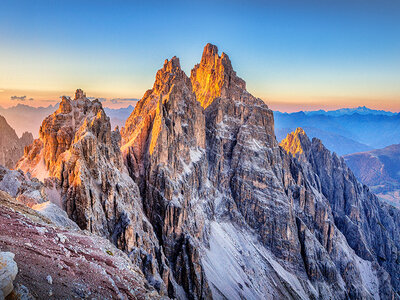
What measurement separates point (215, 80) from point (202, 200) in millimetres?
66188

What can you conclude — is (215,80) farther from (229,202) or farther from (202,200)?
(202,200)

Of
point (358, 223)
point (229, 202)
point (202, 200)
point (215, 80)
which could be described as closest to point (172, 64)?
point (215, 80)

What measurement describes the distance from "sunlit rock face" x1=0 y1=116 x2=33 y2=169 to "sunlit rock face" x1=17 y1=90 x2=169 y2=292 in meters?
66.8

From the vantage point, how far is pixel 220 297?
243 ft

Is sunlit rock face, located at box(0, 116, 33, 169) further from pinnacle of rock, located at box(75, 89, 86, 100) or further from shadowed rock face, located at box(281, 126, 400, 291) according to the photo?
shadowed rock face, located at box(281, 126, 400, 291)

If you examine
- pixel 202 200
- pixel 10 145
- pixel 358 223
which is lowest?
pixel 358 223

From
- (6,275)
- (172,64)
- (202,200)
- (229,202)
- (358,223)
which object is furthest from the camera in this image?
(358,223)

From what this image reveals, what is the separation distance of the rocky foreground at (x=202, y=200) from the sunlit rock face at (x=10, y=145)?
59.9 m

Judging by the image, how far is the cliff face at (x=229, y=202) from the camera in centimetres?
7525

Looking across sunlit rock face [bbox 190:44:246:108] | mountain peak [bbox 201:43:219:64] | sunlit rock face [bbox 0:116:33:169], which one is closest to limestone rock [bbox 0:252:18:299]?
sunlit rock face [bbox 0:116:33:169]

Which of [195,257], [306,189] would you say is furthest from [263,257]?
[306,189]

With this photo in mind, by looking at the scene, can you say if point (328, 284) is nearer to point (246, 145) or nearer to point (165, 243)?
point (246, 145)

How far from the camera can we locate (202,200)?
103 metres

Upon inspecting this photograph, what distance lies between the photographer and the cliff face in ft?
247
